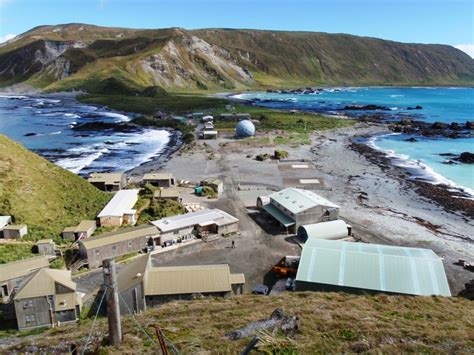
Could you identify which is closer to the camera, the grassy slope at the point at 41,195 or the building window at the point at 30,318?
the building window at the point at 30,318

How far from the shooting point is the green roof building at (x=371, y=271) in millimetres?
25328

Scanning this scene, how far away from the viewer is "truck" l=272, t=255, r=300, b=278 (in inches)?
1139

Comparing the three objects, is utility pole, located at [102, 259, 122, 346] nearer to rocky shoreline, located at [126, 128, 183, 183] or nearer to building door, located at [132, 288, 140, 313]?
building door, located at [132, 288, 140, 313]

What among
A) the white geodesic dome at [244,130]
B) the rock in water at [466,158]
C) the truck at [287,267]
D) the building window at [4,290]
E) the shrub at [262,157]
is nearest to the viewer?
the building window at [4,290]

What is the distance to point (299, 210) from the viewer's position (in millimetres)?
36938

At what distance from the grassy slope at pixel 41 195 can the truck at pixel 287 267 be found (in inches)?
771

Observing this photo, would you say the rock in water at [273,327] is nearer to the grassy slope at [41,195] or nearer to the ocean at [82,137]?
the grassy slope at [41,195]

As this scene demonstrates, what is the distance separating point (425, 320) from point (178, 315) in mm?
12772

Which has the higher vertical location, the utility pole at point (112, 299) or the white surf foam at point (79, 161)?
the utility pole at point (112, 299)

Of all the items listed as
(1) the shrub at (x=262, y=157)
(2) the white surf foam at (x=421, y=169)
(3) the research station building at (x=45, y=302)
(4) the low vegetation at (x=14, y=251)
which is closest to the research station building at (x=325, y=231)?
(3) the research station building at (x=45, y=302)

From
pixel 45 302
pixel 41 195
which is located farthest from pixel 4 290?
pixel 41 195

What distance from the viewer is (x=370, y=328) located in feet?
54.5

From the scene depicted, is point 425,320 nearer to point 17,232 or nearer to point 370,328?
point 370,328

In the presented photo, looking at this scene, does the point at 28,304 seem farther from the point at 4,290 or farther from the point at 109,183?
the point at 109,183
